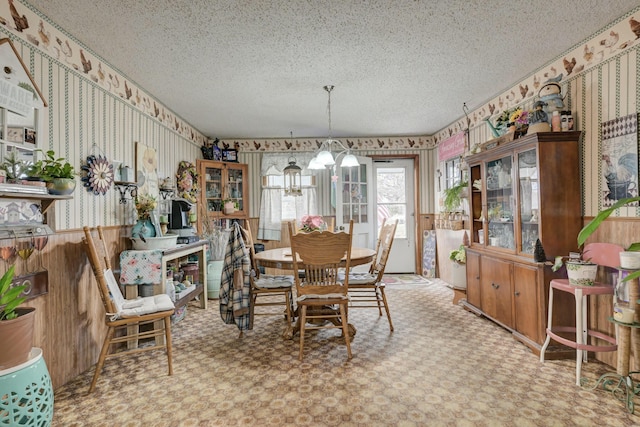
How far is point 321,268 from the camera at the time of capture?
2.69 m

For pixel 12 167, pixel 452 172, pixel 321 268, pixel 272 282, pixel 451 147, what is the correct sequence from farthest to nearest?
1. pixel 452 172
2. pixel 451 147
3. pixel 272 282
4. pixel 321 268
5. pixel 12 167

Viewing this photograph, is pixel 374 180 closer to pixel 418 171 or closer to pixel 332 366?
pixel 418 171

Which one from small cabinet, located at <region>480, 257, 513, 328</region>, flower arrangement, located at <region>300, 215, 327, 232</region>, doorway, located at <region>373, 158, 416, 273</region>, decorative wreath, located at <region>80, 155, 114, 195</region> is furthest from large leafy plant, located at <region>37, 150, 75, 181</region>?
doorway, located at <region>373, 158, 416, 273</region>

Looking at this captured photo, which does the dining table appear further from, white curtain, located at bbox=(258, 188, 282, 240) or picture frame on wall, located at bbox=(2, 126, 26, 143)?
white curtain, located at bbox=(258, 188, 282, 240)

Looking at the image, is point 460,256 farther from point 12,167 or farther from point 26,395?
point 12,167

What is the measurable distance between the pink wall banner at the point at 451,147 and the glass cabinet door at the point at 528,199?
2.02 meters

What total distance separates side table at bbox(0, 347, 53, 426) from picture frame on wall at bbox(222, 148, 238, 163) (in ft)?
15.2

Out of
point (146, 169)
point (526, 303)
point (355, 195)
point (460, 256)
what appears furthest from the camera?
point (355, 195)

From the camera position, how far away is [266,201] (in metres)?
6.00

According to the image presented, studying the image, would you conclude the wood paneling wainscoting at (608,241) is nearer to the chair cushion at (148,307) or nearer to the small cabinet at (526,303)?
the small cabinet at (526,303)

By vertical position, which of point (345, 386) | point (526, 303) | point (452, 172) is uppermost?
point (452, 172)

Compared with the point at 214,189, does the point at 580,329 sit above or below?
below

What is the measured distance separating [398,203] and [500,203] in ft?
9.17

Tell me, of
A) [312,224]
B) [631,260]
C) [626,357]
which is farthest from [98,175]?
[626,357]
